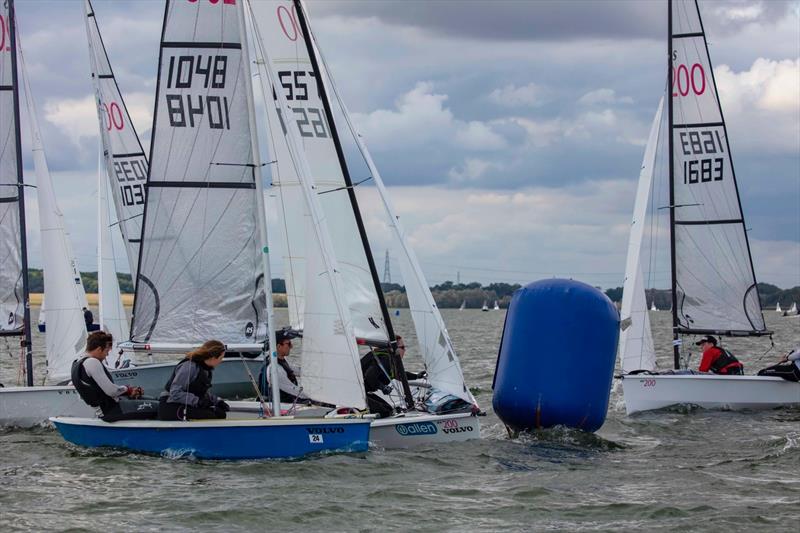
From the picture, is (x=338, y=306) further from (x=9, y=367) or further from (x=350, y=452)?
(x=9, y=367)

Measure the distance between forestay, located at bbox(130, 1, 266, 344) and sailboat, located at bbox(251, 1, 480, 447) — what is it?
0.47m

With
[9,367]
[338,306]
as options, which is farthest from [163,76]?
[9,367]

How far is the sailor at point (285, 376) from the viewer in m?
14.0

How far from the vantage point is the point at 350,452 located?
1302cm

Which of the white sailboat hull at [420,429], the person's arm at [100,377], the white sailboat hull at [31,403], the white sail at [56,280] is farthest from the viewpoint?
the white sail at [56,280]

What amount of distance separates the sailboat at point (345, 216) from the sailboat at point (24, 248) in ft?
11.9

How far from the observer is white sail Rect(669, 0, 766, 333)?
820 inches

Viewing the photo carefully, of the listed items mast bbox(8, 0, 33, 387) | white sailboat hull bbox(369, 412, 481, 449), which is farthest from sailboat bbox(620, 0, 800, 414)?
mast bbox(8, 0, 33, 387)

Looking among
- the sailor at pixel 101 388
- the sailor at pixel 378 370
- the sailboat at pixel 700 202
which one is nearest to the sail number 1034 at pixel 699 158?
the sailboat at pixel 700 202

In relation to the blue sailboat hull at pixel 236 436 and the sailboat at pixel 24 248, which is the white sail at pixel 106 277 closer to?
the sailboat at pixel 24 248

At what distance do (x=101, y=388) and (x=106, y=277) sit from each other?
27.5ft

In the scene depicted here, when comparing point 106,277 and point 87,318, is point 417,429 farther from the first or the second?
point 106,277

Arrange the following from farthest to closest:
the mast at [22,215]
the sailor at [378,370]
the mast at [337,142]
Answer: the mast at [22,215], the mast at [337,142], the sailor at [378,370]

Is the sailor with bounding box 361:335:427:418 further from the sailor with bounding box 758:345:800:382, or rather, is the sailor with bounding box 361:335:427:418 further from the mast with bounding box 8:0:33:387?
the sailor with bounding box 758:345:800:382
